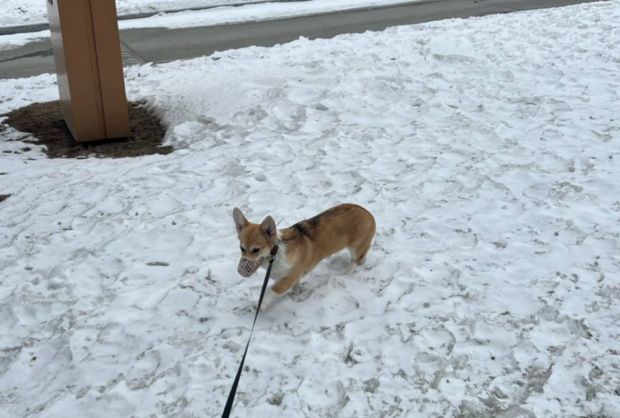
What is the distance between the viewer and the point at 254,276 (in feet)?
16.8

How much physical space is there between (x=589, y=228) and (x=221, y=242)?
3.19 m

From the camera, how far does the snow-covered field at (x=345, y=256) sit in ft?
13.0

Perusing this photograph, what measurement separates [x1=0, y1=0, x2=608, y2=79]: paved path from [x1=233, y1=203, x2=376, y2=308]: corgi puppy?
9.41m

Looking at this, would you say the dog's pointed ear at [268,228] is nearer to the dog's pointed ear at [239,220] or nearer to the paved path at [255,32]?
the dog's pointed ear at [239,220]

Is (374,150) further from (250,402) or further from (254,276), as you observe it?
(250,402)

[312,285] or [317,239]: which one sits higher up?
[317,239]

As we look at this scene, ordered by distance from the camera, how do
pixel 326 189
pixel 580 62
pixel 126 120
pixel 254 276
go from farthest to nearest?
pixel 580 62
pixel 126 120
pixel 326 189
pixel 254 276

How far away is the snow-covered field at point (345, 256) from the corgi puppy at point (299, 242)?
24cm

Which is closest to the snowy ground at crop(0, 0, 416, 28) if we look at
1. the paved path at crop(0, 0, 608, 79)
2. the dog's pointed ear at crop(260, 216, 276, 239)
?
the paved path at crop(0, 0, 608, 79)

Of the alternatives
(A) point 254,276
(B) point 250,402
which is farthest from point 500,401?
(A) point 254,276

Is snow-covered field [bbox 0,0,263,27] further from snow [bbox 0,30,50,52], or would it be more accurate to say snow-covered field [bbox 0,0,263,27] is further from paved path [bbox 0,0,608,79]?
paved path [bbox 0,0,608,79]

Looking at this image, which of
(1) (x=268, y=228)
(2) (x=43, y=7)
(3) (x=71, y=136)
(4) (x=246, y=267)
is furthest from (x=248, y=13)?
(4) (x=246, y=267)

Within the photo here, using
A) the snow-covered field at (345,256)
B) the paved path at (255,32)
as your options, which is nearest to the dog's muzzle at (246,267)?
the snow-covered field at (345,256)

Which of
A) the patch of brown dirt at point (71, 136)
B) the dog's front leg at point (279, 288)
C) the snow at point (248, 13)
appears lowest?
the patch of brown dirt at point (71, 136)
